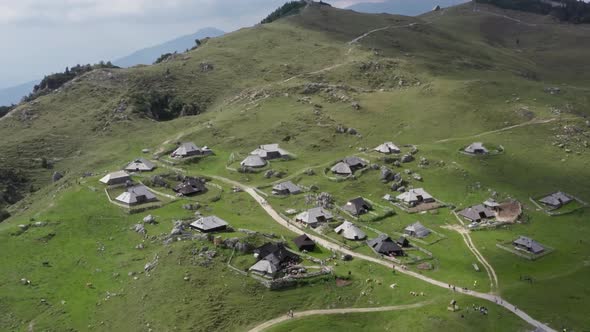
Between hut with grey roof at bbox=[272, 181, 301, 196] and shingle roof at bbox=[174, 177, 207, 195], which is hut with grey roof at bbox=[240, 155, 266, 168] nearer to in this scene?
shingle roof at bbox=[174, 177, 207, 195]

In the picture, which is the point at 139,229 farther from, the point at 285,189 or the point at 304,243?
the point at 285,189

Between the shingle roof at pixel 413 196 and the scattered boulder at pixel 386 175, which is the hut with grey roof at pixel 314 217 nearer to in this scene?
the shingle roof at pixel 413 196

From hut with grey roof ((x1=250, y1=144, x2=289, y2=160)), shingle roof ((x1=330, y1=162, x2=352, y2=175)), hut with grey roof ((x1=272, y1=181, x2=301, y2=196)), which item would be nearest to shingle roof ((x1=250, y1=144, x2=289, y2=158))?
hut with grey roof ((x1=250, y1=144, x2=289, y2=160))

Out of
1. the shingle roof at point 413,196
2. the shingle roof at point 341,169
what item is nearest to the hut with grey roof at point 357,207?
the shingle roof at point 413,196

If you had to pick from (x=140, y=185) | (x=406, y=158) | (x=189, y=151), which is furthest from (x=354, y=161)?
(x=140, y=185)

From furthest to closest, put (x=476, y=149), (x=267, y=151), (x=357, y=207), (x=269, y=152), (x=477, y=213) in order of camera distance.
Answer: (x=267, y=151)
(x=269, y=152)
(x=476, y=149)
(x=357, y=207)
(x=477, y=213)

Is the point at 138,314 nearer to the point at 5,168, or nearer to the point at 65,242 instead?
the point at 65,242

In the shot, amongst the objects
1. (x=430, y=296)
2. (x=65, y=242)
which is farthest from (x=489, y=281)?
(x=65, y=242)
